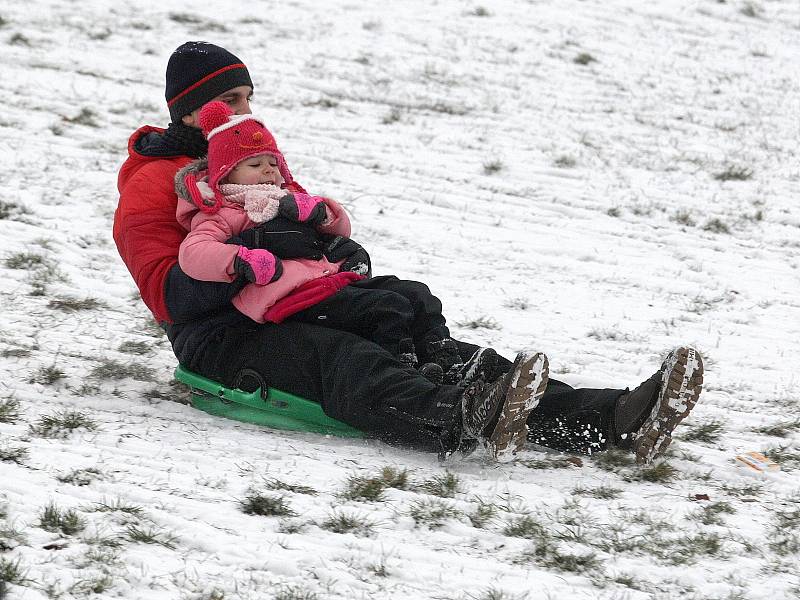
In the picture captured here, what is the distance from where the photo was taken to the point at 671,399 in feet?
11.7

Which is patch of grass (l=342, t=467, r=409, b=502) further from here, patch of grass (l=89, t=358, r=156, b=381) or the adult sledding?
patch of grass (l=89, t=358, r=156, b=381)

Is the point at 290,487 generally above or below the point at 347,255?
below

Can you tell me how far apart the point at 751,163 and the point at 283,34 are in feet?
17.1

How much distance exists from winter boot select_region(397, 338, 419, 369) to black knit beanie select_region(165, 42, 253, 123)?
146 cm

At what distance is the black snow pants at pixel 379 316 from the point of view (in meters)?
4.07

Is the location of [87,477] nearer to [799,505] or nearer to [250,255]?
[250,255]

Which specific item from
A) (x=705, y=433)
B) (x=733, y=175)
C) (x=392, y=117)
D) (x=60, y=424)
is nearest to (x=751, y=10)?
(x=733, y=175)

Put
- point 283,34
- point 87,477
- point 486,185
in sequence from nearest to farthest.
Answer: point 87,477 < point 486,185 < point 283,34

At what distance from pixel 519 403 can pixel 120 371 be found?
2.01 metres

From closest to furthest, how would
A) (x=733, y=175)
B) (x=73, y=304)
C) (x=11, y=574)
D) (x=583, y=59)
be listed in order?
(x=11, y=574) → (x=73, y=304) → (x=733, y=175) → (x=583, y=59)

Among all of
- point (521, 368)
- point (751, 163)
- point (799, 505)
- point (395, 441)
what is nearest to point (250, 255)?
point (395, 441)

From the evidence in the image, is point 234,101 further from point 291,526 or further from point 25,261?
point 291,526

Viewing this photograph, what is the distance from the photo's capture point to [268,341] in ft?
13.4

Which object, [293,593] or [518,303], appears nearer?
[293,593]
